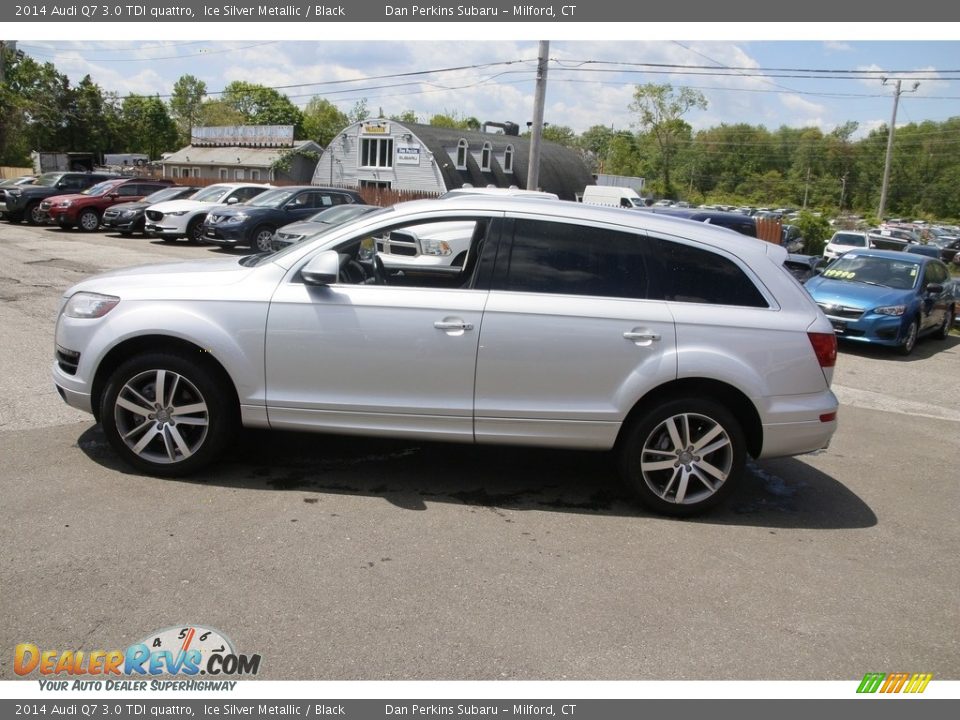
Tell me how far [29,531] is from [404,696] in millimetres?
2358

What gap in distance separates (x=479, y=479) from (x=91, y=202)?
21525 mm

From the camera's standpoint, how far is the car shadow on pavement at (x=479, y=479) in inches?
198

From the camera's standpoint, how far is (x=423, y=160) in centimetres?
4947

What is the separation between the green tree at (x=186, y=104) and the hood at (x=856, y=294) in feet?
378

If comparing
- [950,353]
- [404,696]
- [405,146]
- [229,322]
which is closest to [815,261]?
[950,353]

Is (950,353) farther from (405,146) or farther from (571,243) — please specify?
(405,146)

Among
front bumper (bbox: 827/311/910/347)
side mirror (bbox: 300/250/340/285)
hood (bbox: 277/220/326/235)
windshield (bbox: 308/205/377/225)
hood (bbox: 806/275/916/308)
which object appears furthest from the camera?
windshield (bbox: 308/205/377/225)

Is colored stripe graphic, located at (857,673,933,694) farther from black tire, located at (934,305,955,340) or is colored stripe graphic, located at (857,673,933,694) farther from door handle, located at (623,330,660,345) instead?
black tire, located at (934,305,955,340)

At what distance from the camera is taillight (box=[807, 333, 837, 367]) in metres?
4.91

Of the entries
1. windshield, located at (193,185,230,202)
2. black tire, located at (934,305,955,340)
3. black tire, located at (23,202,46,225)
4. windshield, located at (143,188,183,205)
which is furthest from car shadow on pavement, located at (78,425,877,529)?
black tire, located at (23,202,46,225)

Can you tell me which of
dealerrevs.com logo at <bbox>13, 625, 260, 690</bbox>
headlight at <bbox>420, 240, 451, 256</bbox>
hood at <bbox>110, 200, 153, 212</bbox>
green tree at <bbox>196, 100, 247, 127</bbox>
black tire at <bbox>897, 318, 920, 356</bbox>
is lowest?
dealerrevs.com logo at <bbox>13, 625, 260, 690</bbox>

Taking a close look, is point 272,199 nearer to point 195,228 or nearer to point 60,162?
point 195,228

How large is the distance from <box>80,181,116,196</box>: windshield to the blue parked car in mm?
19937

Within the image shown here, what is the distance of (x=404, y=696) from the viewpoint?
10.1 feet
